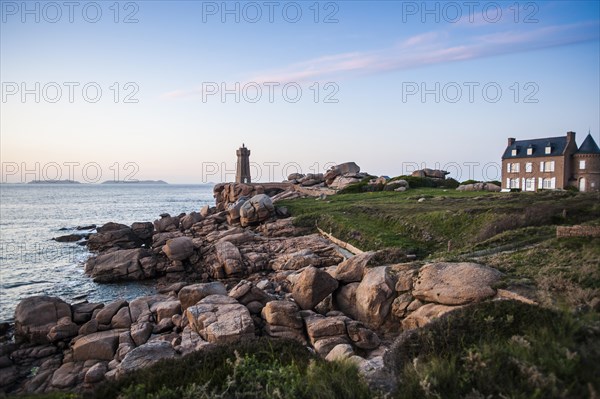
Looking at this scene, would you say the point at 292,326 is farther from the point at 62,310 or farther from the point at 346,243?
the point at 346,243

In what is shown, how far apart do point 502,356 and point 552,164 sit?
1923 inches

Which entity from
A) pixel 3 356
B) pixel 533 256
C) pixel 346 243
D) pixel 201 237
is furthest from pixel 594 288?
pixel 201 237

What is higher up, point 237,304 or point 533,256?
point 533,256

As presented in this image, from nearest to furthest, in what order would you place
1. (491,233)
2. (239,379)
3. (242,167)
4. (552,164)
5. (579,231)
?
1. (239,379)
2. (579,231)
3. (491,233)
4. (552,164)
5. (242,167)

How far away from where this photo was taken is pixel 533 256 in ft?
46.0

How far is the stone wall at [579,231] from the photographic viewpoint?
14.5m

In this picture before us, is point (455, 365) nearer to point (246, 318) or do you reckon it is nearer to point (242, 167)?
point (246, 318)

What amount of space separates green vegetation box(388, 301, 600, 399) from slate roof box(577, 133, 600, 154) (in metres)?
47.3

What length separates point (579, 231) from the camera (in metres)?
15.1

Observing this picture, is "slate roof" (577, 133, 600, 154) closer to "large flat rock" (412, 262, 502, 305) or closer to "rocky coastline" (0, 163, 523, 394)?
"rocky coastline" (0, 163, 523, 394)

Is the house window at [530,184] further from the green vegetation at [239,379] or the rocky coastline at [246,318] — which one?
the green vegetation at [239,379]

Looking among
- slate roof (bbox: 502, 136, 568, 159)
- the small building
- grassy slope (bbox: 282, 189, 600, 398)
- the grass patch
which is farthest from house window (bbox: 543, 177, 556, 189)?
grassy slope (bbox: 282, 189, 600, 398)

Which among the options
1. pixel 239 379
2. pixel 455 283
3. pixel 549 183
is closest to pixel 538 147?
pixel 549 183

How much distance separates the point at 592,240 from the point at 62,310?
22.3 m
